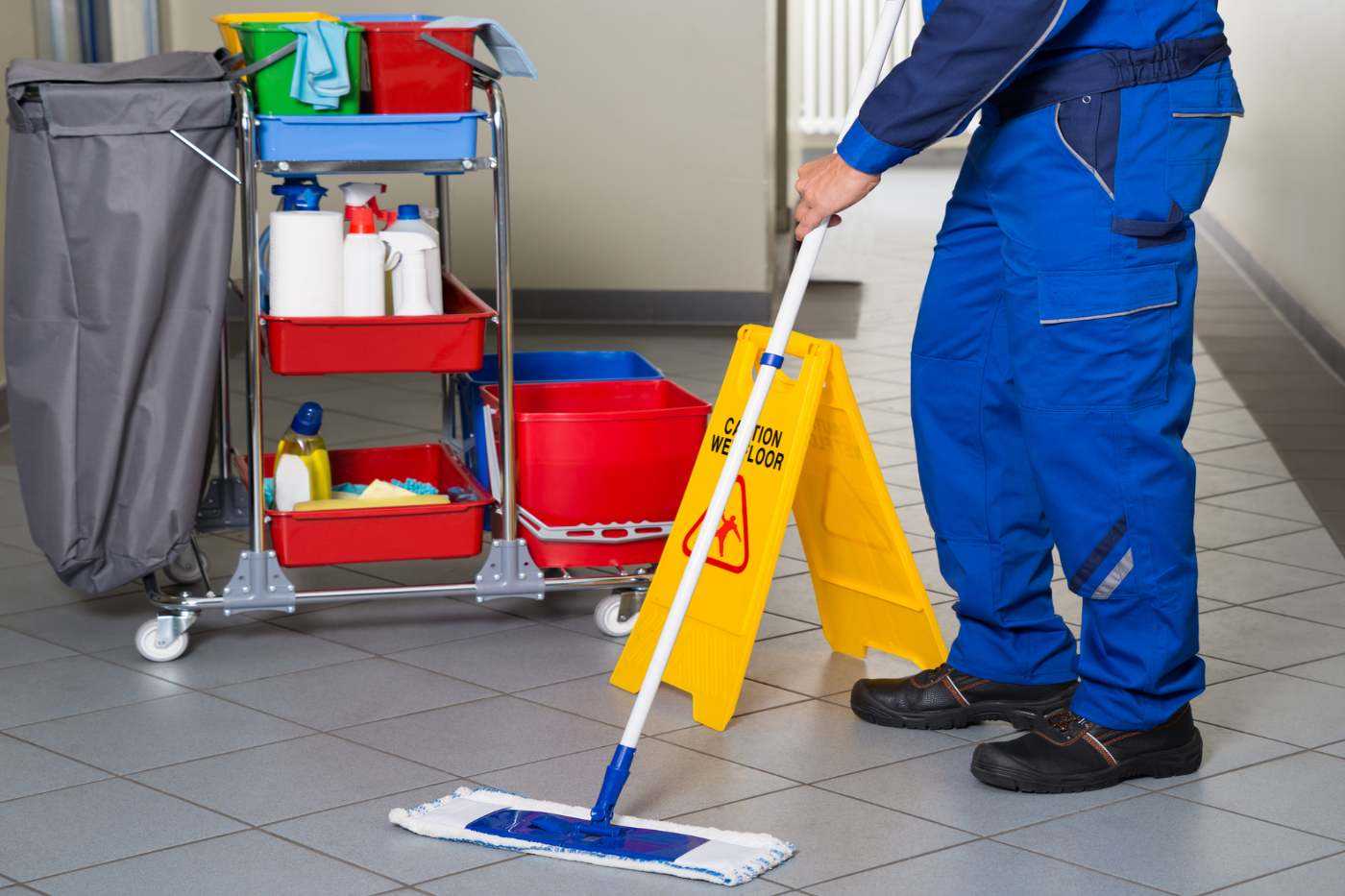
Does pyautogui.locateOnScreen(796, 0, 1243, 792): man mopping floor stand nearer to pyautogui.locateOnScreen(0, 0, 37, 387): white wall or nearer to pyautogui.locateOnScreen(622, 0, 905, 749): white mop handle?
pyautogui.locateOnScreen(622, 0, 905, 749): white mop handle

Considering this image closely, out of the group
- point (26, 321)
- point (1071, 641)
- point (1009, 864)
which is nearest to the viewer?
point (1009, 864)

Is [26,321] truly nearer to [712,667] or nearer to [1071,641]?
[712,667]

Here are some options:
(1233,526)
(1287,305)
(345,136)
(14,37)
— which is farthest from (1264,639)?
(1287,305)

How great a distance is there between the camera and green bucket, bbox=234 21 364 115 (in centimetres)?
259

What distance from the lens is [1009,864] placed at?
1.98 m

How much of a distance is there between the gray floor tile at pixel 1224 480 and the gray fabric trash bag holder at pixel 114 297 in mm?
2265

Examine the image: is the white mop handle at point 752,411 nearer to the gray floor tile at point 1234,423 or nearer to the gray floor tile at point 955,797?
the gray floor tile at point 955,797

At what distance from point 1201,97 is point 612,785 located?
108 cm

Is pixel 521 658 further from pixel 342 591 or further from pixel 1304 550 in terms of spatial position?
pixel 1304 550

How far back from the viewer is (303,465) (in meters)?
2.80

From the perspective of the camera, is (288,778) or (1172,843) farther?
(288,778)

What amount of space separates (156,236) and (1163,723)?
5.18ft

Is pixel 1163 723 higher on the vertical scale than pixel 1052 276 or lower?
lower

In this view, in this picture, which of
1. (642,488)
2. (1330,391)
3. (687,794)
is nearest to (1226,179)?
(1330,391)
